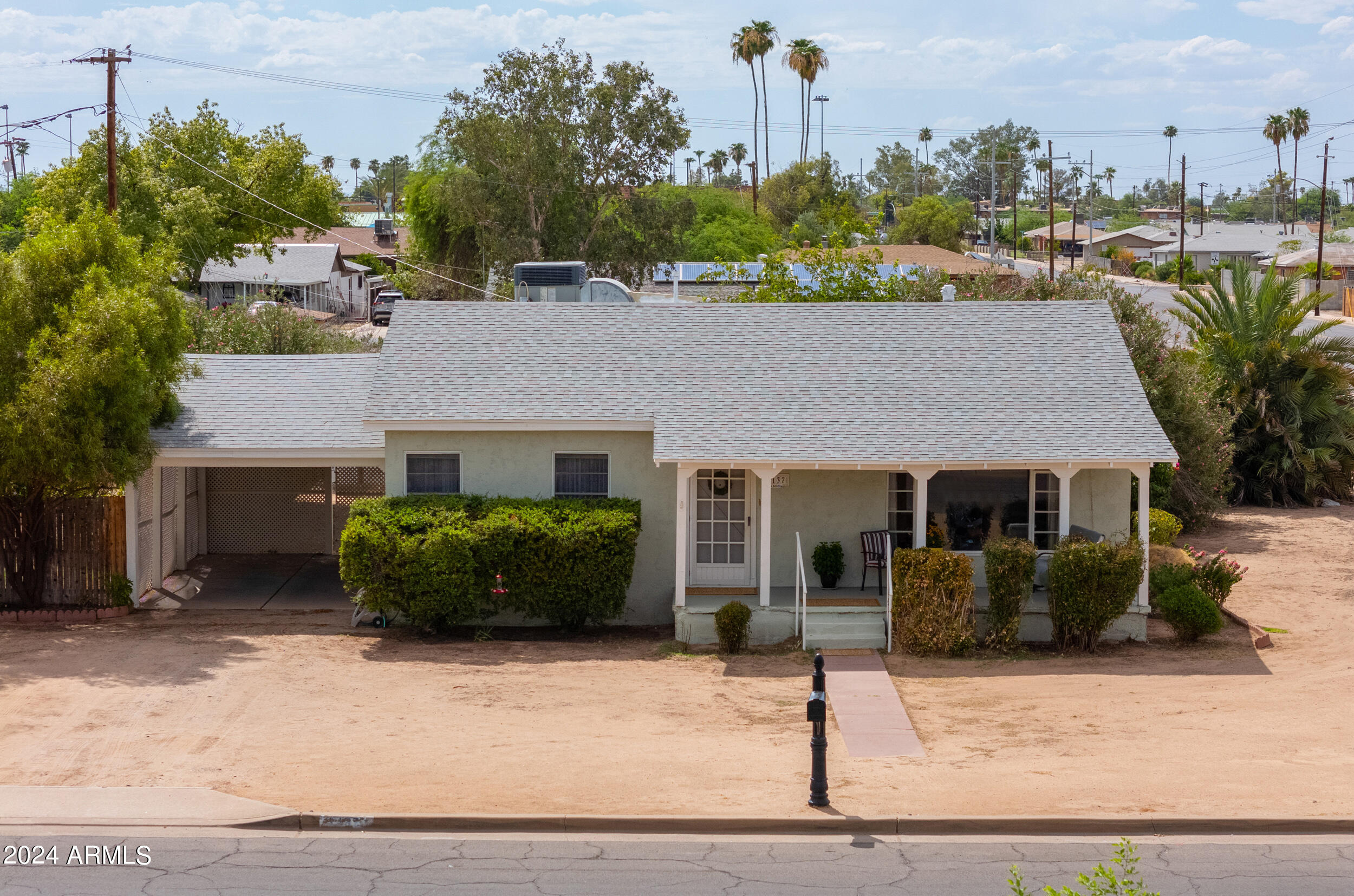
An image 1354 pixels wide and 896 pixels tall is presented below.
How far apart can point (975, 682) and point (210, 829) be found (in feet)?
28.6

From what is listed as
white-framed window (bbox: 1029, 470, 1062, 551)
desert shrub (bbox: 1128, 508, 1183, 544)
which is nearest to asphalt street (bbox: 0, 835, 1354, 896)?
white-framed window (bbox: 1029, 470, 1062, 551)

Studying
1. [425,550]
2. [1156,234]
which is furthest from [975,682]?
[1156,234]

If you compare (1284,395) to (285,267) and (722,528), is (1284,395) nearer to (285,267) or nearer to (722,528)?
(722,528)

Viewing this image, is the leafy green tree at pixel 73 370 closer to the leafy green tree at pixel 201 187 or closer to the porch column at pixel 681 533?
the porch column at pixel 681 533

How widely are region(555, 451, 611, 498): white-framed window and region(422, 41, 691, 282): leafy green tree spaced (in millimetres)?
30830

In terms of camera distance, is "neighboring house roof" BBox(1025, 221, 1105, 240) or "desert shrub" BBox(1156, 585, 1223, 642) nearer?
"desert shrub" BBox(1156, 585, 1223, 642)

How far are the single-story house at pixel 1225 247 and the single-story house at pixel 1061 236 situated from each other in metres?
10.5

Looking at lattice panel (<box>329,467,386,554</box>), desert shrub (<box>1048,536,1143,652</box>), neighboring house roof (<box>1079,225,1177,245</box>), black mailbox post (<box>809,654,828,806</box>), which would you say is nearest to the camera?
black mailbox post (<box>809,654,828,806</box>)

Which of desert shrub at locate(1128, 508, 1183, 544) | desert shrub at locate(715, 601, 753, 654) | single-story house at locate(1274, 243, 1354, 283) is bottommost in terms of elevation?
desert shrub at locate(715, 601, 753, 654)

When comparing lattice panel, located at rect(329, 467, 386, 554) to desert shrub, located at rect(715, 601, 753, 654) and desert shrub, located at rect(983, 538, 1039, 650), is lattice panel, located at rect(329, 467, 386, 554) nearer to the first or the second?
desert shrub, located at rect(715, 601, 753, 654)

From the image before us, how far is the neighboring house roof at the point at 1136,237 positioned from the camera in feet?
354

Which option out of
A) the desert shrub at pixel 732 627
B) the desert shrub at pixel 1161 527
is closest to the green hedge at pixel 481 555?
the desert shrub at pixel 732 627

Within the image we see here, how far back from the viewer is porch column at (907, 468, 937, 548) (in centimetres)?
1662

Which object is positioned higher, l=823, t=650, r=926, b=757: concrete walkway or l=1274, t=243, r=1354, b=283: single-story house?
l=1274, t=243, r=1354, b=283: single-story house
